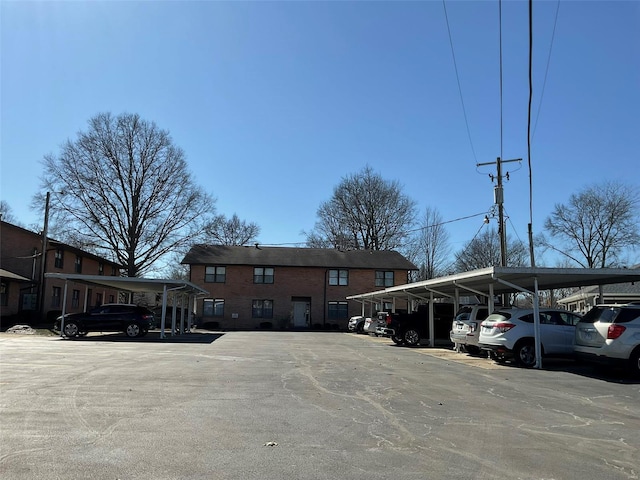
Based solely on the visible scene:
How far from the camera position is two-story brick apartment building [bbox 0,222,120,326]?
32.4 metres

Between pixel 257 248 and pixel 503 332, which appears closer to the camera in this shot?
pixel 503 332

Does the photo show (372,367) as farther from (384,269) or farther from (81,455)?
(384,269)

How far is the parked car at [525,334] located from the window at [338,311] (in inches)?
1192

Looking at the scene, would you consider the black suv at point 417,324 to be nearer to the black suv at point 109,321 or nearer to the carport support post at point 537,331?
the carport support post at point 537,331

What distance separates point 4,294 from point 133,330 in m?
12.8

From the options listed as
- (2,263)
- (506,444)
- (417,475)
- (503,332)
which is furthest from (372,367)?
(2,263)

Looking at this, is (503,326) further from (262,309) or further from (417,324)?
(262,309)

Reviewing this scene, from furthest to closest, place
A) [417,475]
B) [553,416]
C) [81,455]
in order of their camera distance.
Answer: [553,416], [81,455], [417,475]

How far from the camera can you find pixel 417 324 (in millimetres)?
23812

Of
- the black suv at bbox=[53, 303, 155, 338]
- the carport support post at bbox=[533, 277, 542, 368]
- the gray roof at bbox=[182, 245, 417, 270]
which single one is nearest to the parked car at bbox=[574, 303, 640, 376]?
the carport support post at bbox=[533, 277, 542, 368]

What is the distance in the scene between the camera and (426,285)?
2122cm

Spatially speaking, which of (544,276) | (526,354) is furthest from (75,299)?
(544,276)

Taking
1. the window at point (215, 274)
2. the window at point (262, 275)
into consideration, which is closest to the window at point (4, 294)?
the window at point (215, 274)

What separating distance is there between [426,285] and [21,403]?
16.1 metres
